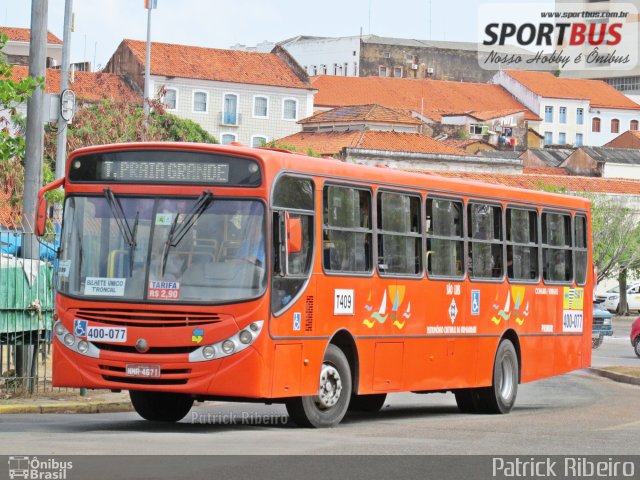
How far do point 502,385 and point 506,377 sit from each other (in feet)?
0.47

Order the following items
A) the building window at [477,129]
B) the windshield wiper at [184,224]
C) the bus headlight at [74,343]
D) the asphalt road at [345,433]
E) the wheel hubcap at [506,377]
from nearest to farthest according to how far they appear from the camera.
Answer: the asphalt road at [345,433] → the windshield wiper at [184,224] → the bus headlight at [74,343] → the wheel hubcap at [506,377] → the building window at [477,129]

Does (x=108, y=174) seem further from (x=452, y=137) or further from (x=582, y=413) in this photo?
(x=452, y=137)

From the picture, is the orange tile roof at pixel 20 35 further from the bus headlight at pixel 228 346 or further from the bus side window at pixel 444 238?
the bus headlight at pixel 228 346

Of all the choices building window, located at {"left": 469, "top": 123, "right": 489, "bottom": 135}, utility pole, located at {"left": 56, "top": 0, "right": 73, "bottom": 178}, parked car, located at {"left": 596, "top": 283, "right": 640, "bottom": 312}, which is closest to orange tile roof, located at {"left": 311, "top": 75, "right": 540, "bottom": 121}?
building window, located at {"left": 469, "top": 123, "right": 489, "bottom": 135}

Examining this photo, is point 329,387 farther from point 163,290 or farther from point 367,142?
point 367,142

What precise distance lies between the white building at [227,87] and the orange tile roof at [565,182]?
842 inches

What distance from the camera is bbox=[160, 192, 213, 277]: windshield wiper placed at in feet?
50.7

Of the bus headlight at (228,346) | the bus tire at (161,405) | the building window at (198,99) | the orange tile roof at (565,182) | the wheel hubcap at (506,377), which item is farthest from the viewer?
the building window at (198,99)

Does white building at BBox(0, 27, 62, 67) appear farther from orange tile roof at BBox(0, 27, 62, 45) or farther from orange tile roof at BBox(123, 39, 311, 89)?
orange tile roof at BBox(123, 39, 311, 89)

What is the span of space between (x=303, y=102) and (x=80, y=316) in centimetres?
10472

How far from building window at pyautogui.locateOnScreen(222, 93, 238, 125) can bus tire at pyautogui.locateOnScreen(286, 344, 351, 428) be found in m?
99.7

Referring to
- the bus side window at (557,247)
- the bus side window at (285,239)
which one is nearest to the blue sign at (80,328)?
the bus side window at (285,239)

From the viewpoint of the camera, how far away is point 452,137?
129 metres

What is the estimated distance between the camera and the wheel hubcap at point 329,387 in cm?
1644
